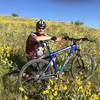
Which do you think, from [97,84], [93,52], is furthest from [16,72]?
[93,52]

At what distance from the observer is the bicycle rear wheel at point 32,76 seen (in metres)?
A: 8.91

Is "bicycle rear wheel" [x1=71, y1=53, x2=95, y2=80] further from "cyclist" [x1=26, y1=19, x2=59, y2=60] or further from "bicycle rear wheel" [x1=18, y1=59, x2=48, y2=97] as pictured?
"bicycle rear wheel" [x1=18, y1=59, x2=48, y2=97]

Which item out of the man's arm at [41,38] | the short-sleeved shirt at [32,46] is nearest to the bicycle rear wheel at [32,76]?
the man's arm at [41,38]

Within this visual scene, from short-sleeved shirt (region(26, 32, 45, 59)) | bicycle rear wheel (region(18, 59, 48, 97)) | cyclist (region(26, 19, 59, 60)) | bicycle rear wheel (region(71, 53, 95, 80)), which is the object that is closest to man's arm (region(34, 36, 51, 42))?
cyclist (region(26, 19, 59, 60))

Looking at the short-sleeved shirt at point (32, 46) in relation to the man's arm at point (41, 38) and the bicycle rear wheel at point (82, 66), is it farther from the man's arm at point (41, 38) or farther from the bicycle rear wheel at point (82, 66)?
the bicycle rear wheel at point (82, 66)

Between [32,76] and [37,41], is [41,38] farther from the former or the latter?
[32,76]

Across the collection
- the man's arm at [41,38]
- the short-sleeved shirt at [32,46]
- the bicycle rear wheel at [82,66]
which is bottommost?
the bicycle rear wheel at [82,66]

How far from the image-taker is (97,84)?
9617mm

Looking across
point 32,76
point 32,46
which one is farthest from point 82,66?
point 32,76

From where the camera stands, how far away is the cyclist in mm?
9594

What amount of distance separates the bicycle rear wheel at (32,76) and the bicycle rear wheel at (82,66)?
118 centimetres

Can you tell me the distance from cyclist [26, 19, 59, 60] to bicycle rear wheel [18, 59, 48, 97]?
69cm

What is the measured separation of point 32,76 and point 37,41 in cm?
95

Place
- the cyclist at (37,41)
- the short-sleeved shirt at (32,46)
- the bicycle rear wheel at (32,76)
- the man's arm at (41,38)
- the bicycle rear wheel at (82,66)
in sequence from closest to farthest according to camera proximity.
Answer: the bicycle rear wheel at (32,76) < the man's arm at (41,38) < the cyclist at (37,41) < the short-sleeved shirt at (32,46) < the bicycle rear wheel at (82,66)
